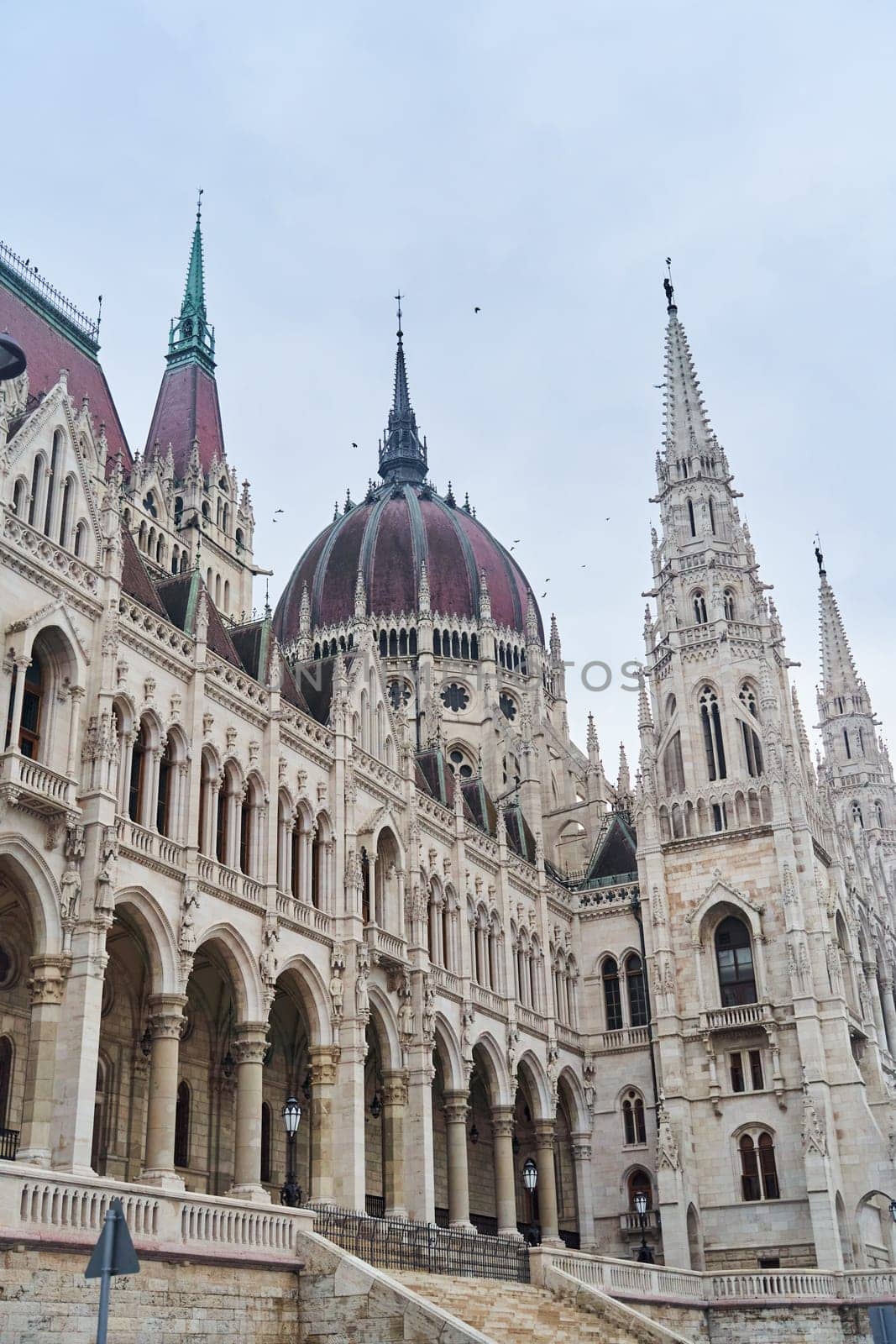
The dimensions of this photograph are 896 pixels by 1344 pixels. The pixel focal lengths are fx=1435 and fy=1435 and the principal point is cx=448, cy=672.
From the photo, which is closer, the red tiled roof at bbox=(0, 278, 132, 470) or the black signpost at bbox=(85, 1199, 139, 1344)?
the black signpost at bbox=(85, 1199, 139, 1344)

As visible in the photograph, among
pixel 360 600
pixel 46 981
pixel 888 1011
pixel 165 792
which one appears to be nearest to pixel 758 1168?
pixel 888 1011

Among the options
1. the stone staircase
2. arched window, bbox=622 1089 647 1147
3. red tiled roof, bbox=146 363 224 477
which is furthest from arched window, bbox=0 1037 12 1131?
red tiled roof, bbox=146 363 224 477

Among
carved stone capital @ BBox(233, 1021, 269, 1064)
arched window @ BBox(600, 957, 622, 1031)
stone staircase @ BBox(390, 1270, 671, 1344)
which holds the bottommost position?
stone staircase @ BBox(390, 1270, 671, 1344)

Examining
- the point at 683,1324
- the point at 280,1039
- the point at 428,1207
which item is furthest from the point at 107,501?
the point at 683,1324

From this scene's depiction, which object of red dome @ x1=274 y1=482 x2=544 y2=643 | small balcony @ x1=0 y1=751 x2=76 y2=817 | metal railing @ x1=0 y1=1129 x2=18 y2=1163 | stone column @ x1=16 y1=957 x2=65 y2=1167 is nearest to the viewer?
stone column @ x1=16 y1=957 x2=65 y2=1167

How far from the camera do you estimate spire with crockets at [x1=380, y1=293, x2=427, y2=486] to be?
82.8 meters

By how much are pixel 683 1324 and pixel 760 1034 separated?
12.4m

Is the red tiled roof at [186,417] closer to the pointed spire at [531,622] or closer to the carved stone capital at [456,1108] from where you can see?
the pointed spire at [531,622]

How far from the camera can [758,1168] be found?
1810 inches

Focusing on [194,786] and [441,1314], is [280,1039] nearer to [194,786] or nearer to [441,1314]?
[194,786]

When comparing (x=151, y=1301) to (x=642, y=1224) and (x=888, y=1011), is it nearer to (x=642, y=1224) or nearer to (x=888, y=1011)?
(x=642, y=1224)

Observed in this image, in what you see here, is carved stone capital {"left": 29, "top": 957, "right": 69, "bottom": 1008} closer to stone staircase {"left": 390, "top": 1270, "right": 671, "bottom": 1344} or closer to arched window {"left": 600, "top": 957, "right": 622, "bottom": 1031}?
stone staircase {"left": 390, "top": 1270, "right": 671, "bottom": 1344}

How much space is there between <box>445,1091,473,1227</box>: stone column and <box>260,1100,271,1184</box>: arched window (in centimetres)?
581

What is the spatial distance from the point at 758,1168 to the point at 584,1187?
636 cm
